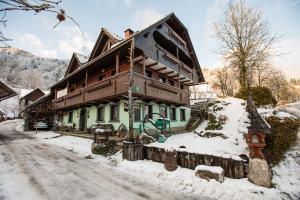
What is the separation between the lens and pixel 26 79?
84.1 meters

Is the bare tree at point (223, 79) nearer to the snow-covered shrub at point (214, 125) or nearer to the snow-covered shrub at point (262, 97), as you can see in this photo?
the snow-covered shrub at point (262, 97)

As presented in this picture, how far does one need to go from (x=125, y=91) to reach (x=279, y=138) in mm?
7932

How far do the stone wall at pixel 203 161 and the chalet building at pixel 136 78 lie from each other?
12.1 feet

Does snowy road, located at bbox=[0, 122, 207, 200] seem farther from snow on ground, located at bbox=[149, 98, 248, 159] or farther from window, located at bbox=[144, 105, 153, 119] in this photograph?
window, located at bbox=[144, 105, 153, 119]

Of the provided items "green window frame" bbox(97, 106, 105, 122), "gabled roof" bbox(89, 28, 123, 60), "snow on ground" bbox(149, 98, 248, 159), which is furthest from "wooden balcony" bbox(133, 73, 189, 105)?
"gabled roof" bbox(89, 28, 123, 60)

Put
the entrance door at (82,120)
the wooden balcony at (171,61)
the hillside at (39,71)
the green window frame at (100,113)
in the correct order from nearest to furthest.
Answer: the wooden balcony at (171,61)
the green window frame at (100,113)
the entrance door at (82,120)
the hillside at (39,71)

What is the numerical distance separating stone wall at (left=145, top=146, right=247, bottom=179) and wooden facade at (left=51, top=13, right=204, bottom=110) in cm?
410

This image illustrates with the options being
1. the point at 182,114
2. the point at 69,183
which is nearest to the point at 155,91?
the point at 182,114

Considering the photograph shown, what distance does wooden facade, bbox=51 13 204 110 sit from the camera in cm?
1141

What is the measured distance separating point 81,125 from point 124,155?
1272 centimetres

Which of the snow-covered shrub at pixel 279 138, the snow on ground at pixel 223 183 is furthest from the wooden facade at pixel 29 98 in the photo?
the snow-covered shrub at pixel 279 138

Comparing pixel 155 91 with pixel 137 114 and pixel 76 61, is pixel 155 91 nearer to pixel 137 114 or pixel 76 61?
pixel 137 114

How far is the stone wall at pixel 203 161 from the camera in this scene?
17.0 feet

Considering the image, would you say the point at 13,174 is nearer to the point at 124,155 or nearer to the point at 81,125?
the point at 124,155
